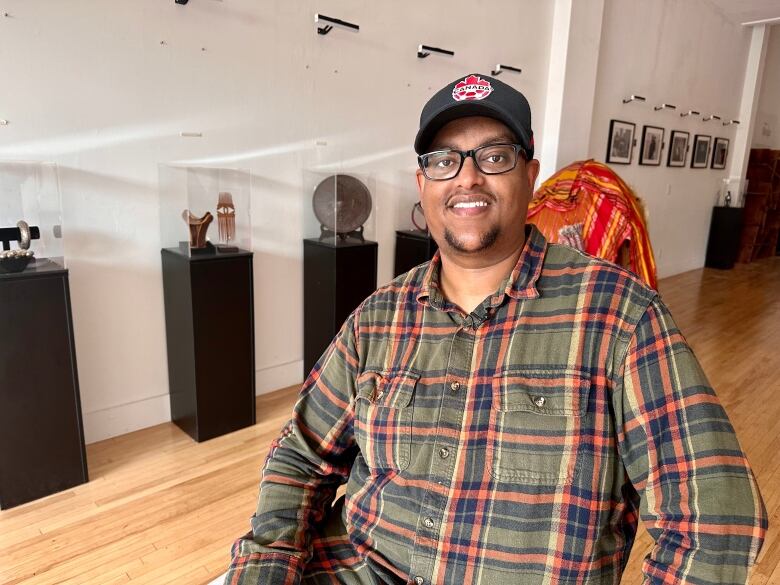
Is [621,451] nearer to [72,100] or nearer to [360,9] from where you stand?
[72,100]

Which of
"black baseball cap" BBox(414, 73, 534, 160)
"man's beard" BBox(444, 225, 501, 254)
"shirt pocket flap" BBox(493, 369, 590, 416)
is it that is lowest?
"shirt pocket flap" BBox(493, 369, 590, 416)

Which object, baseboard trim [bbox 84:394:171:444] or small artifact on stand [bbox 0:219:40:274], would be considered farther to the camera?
baseboard trim [bbox 84:394:171:444]

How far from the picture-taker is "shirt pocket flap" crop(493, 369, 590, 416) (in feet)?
3.26

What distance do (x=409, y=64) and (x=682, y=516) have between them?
357 centimetres

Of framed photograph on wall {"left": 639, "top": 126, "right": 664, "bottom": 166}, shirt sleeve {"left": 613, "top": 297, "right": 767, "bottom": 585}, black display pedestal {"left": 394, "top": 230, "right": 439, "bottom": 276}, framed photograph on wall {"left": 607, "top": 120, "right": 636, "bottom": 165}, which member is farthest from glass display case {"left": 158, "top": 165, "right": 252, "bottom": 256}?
framed photograph on wall {"left": 639, "top": 126, "right": 664, "bottom": 166}

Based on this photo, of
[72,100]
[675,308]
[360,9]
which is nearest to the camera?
[72,100]

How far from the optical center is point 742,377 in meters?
3.87

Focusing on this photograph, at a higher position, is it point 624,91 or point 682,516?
point 624,91

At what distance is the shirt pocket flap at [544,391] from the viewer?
994 mm

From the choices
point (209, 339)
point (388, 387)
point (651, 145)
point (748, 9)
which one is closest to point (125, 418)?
point (209, 339)

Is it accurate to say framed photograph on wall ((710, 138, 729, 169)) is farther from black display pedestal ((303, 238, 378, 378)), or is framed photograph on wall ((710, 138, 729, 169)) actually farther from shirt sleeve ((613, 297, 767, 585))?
shirt sleeve ((613, 297, 767, 585))

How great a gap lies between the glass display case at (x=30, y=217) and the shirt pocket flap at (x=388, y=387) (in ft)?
5.73

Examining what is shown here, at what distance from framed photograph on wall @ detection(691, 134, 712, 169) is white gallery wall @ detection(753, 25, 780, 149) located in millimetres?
2096

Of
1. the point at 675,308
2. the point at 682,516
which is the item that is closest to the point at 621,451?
the point at 682,516
